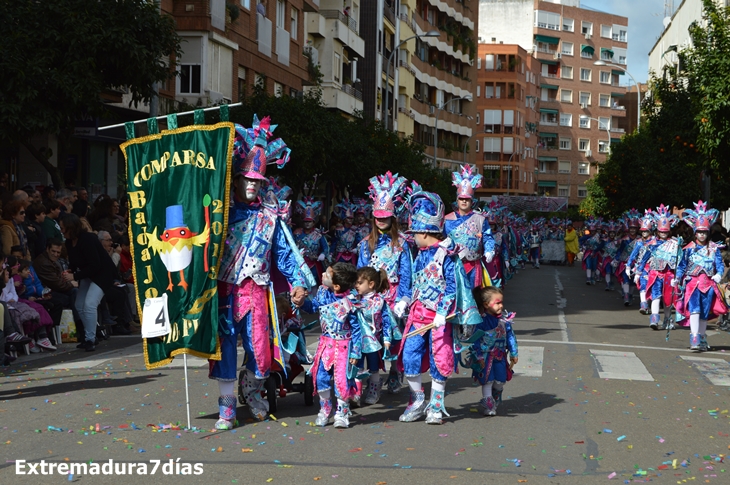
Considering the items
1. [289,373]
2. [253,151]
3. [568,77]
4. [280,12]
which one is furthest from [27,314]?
[568,77]

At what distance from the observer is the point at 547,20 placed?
114 meters

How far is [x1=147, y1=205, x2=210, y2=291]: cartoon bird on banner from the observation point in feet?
27.0

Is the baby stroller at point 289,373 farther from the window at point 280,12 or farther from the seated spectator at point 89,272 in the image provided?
the window at point 280,12

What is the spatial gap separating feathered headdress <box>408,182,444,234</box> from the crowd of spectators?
571cm

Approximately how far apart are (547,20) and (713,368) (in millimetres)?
104947

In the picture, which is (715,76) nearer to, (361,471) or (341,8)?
(361,471)

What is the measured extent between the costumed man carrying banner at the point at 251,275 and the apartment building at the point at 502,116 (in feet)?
312

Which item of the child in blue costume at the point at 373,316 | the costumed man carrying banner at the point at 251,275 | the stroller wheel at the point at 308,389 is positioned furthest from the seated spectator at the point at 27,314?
the child in blue costume at the point at 373,316

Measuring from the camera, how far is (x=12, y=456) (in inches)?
290

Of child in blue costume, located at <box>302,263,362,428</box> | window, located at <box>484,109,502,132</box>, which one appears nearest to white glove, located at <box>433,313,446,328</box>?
child in blue costume, located at <box>302,263,362,428</box>

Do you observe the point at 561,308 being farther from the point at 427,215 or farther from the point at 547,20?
the point at 547,20

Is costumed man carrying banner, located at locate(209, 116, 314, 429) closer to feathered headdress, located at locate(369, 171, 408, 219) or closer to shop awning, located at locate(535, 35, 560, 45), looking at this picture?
feathered headdress, located at locate(369, 171, 408, 219)

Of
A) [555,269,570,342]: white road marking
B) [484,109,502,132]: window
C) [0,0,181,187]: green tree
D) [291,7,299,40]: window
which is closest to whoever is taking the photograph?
[555,269,570,342]: white road marking

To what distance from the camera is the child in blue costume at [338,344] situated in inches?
334
